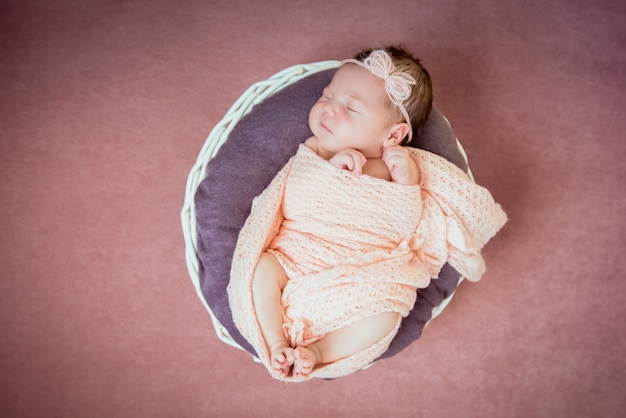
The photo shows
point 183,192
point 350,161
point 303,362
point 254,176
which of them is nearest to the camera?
point 303,362

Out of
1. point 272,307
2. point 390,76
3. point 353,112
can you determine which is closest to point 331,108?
point 353,112

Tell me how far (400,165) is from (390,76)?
0.21 metres

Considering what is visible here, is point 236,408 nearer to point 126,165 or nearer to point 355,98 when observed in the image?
point 126,165

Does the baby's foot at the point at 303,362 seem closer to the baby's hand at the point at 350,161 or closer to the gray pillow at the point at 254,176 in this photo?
the gray pillow at the point at 254,176

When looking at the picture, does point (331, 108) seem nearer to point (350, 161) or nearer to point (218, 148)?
point (350, 161)

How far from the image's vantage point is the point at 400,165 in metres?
1.27

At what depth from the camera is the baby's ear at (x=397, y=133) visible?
4.24 feet

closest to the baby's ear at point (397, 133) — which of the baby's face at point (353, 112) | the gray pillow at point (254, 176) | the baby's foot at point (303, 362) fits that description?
the baby's face at point (353, 112)

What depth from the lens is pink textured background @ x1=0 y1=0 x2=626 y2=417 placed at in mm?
1660

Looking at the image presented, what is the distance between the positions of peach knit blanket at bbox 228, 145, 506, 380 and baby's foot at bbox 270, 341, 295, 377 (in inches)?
1.2

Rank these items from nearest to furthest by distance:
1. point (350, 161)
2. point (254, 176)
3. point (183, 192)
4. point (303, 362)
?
point (303, 362)
point (350, 161)
point (254, 176)
point (183, 192)

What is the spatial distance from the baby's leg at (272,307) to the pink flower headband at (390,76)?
1.58 ft

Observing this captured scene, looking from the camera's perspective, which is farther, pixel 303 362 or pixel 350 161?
pixel 350 161

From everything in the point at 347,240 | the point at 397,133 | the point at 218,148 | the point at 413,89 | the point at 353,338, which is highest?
the point at 413,89
